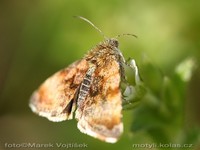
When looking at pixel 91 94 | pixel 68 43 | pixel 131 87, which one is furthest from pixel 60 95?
pixel 68 43

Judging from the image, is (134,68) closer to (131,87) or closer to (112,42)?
(131,87)

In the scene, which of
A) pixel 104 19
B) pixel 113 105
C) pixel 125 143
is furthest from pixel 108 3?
pixel 113 105

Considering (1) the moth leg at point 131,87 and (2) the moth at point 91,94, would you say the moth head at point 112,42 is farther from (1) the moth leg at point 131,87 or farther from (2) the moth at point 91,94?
(1) the moth leg at point 131,87

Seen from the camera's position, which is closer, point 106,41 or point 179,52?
point 106,41

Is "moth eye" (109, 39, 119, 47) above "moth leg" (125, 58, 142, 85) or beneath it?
above

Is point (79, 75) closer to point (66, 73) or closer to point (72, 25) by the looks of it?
point (66, 73)

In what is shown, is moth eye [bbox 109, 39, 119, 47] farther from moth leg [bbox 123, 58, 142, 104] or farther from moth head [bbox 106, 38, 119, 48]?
moth leg [bbox 123, 58, 142, 104]

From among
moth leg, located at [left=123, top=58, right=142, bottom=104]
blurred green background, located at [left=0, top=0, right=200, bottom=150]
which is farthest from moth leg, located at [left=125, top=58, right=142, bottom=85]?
blurred green background, located at [left=0, top=0, right=200, bottom=150]
